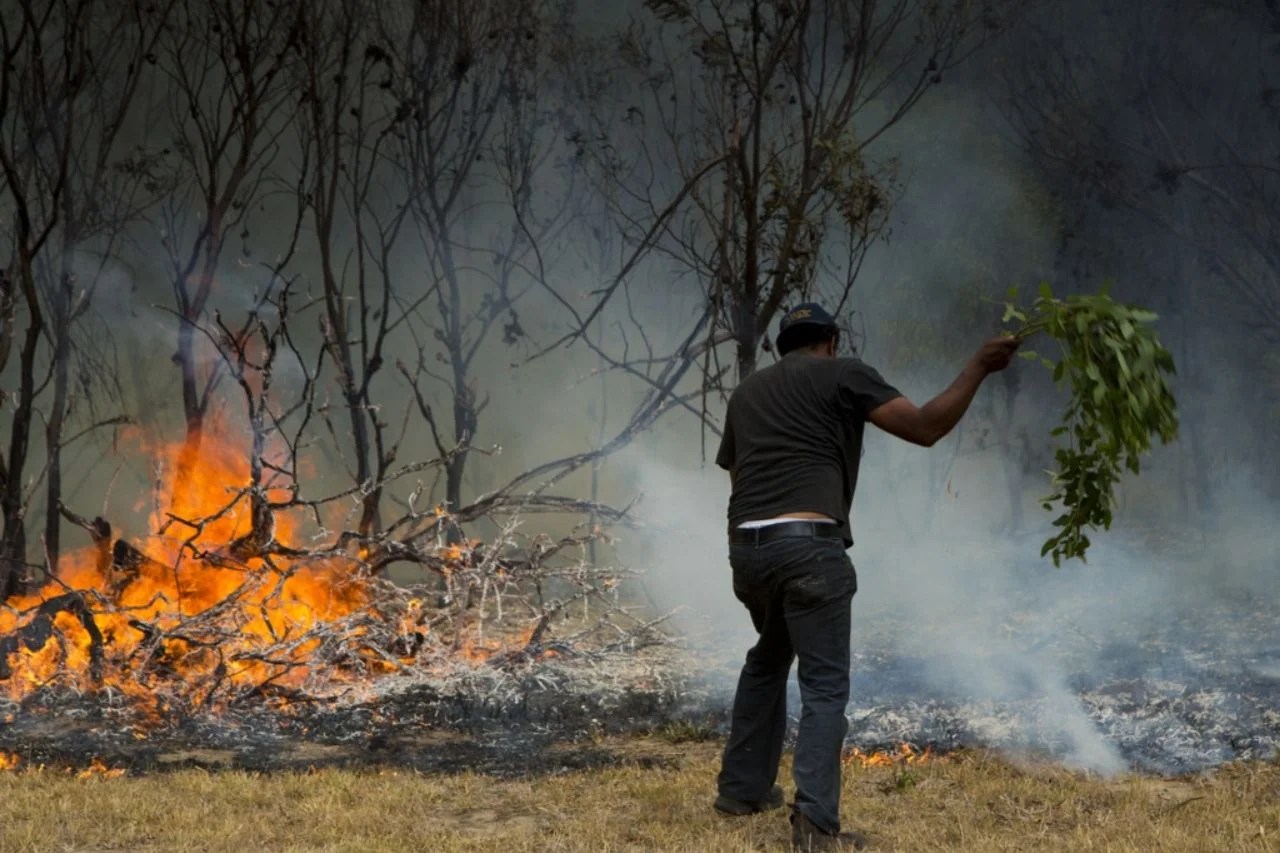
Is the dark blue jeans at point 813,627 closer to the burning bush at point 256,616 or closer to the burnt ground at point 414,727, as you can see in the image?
the burnt ground at point 414,727

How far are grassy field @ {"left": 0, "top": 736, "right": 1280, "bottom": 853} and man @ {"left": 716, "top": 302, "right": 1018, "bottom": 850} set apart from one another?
387mm

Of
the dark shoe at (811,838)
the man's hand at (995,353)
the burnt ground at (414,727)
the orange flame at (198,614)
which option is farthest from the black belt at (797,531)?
the orange flame at (198,614)

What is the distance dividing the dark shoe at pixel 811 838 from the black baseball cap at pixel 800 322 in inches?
62.8

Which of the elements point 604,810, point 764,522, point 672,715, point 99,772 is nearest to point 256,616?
point 99,772

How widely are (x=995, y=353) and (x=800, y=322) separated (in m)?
0.82

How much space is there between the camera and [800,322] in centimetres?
503

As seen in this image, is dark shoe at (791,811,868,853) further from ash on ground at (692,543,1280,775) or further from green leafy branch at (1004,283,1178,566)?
ash on ground at (692,543,1280,775)

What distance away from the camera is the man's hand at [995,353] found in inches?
174

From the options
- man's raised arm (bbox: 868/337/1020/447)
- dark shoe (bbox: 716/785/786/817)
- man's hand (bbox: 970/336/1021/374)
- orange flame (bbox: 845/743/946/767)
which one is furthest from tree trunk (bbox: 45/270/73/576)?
man's hand (bbox: 970/336/1021/374)

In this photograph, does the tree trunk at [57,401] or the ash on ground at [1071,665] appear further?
the tree trunk at [57,401]

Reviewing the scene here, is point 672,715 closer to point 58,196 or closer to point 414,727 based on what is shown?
point 414,727

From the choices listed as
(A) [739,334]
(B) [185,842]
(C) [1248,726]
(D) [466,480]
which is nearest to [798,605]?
(B) [185,842]

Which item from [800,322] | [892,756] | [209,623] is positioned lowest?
[892,756]

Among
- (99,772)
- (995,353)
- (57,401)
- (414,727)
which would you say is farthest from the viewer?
(57,401)
